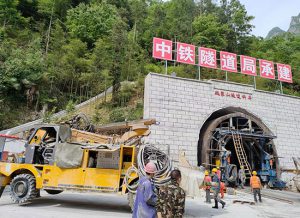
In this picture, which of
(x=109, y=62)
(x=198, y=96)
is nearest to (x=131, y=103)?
(x=109, y=62)

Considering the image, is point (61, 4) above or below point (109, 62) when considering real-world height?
above

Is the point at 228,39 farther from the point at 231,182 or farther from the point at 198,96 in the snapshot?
the point at 231,182

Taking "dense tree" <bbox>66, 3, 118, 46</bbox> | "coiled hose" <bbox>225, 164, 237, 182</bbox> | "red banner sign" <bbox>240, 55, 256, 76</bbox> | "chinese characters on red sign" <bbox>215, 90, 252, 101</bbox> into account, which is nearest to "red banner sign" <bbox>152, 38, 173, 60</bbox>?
"chinese characters on red sign" <bbox>215, 90, 252, 101</bbox>

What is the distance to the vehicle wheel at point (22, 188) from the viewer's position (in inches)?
276

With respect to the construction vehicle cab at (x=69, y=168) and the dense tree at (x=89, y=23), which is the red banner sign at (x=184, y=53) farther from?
the dense tree at (x=89, y=23)

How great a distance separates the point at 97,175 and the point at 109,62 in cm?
1881

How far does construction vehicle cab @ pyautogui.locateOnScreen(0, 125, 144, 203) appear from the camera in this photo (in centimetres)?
698

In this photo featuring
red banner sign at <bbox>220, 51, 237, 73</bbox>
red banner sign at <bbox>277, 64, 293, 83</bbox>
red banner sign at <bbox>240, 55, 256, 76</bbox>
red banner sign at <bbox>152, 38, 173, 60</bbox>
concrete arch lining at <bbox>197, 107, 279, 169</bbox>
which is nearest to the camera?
concrete arch lining at <bbox>197, 107, 279, 169</bbox>

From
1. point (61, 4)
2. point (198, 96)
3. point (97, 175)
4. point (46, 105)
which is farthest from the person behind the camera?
point (61, 4)

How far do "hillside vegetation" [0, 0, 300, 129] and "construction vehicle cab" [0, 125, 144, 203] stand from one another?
40.0ft

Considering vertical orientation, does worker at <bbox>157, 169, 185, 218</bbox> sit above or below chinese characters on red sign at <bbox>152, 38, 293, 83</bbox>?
below

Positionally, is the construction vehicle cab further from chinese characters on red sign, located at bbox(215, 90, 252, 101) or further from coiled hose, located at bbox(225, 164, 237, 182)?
chinese characters on red sign, located at bbox(215, 90, 252, 101)

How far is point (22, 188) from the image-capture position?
711 cm

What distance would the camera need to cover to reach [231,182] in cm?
1411
